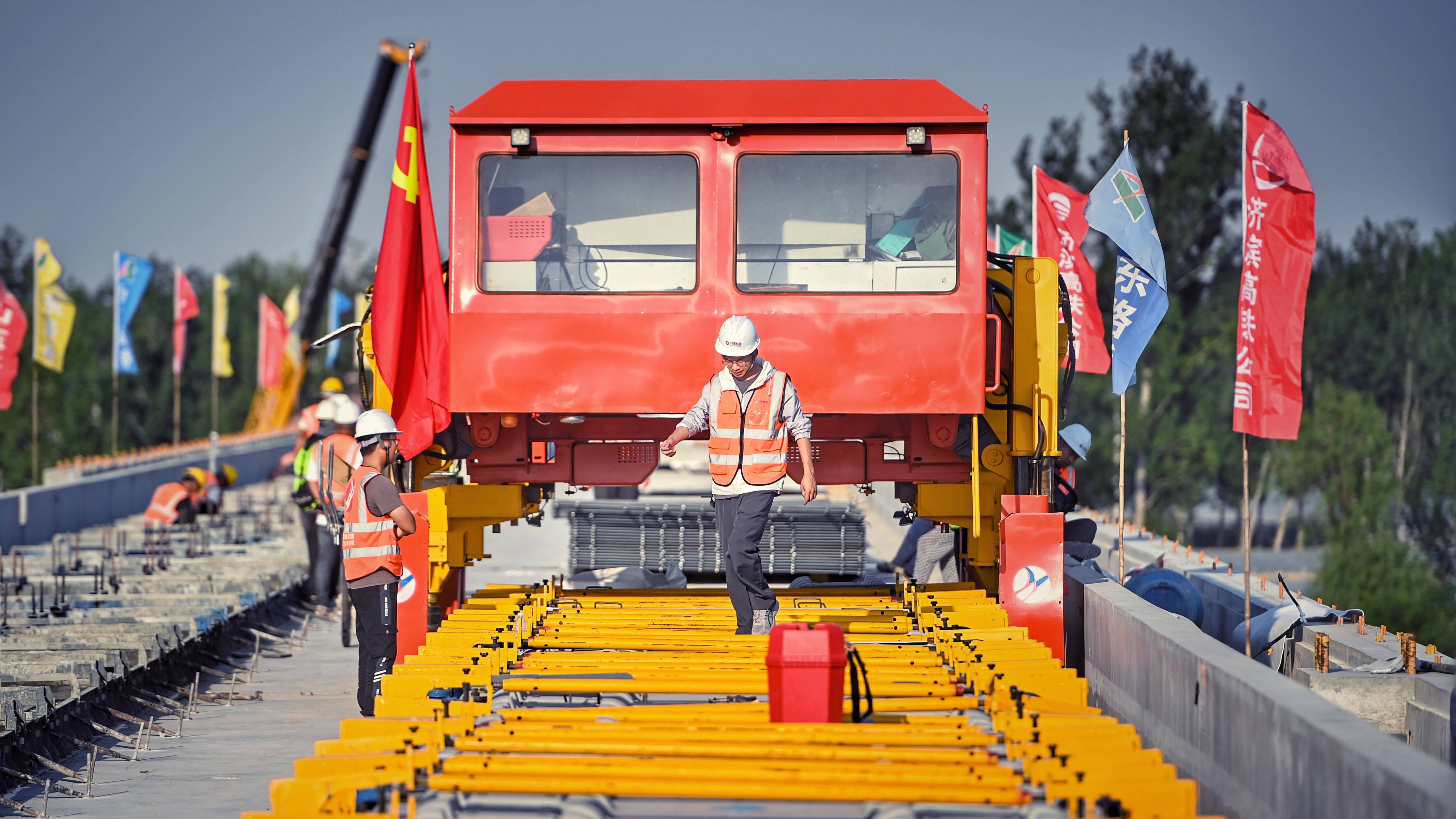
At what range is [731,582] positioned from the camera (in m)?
8.76

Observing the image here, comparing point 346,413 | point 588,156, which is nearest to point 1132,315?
point 588,156

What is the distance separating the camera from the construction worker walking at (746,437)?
834cm

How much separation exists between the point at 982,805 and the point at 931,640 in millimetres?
3390

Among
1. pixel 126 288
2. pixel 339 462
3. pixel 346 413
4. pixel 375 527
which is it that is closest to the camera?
pixel 375 527

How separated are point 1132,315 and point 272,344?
122 feet

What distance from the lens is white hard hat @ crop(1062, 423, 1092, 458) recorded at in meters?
12.6

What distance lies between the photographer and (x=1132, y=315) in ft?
42.7

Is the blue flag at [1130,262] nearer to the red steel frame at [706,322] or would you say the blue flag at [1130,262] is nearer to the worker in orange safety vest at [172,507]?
the red steel frame at [706,322]

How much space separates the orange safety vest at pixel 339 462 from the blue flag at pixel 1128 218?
6.04 m

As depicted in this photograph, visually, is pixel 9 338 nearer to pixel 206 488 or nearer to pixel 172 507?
pixel 206 488

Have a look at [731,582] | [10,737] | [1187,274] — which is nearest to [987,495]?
[731,582]

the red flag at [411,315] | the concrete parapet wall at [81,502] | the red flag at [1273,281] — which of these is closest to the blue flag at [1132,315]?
the red flag at [1273,281]

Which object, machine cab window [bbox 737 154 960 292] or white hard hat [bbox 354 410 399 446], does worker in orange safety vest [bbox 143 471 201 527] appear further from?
machine cab window [bbox 737 154 960 292]

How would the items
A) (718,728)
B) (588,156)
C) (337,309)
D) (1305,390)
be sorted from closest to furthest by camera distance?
(718,728) < (588,156) < (337,309) < (1305,390)
